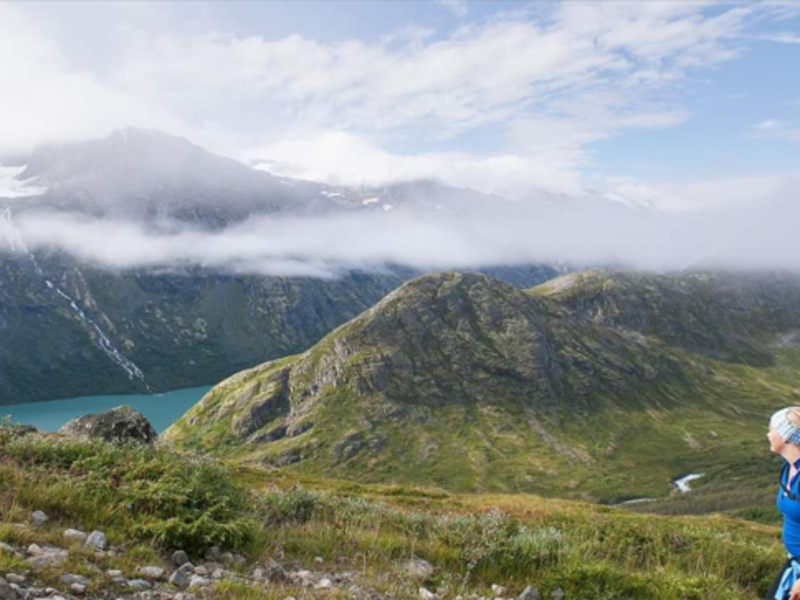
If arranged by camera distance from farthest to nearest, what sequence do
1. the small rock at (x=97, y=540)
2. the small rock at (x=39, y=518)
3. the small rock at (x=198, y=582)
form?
1. the small rock at (x=39, y=518)
2. the small rock at (x=97, y=540)
3. the small rock at (x=198, y=582)

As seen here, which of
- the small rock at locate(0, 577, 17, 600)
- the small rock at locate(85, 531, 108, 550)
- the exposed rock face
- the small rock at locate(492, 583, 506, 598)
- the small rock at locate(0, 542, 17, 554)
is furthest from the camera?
the exposed rock face

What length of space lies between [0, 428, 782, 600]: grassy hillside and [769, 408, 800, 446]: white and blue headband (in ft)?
14.1

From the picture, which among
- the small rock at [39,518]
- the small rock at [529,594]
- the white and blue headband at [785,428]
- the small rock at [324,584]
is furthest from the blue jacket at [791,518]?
the small rock at [39,518]

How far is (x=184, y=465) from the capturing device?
40.6 feet

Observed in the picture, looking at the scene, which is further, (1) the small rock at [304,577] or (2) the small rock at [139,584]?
(1) the small rock at [304,577]

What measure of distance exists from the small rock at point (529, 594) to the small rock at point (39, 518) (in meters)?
8.33

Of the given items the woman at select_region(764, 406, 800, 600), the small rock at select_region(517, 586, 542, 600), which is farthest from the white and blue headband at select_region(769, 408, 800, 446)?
the small rock at select_region(517, 586, 542, 600)

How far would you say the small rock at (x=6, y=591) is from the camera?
21.4 feet

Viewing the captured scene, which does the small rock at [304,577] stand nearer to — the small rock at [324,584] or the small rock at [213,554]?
the small rock at [324,584]

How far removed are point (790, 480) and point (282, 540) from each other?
874cm

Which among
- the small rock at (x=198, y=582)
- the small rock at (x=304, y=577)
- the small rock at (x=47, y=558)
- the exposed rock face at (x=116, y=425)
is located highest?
the small rock at (x=47, y=558)

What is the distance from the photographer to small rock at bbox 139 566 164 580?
8.29 meters

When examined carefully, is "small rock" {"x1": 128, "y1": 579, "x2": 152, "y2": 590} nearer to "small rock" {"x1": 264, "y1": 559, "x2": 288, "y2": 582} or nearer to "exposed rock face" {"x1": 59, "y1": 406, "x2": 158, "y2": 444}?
"small rock" {"x1": 264, "y1": 559, "x2": 288, "y2": 582}

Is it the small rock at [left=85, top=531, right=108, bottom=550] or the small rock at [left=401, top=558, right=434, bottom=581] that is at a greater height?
the small rock at [left=85, top=531, right=108, bottom=550]
